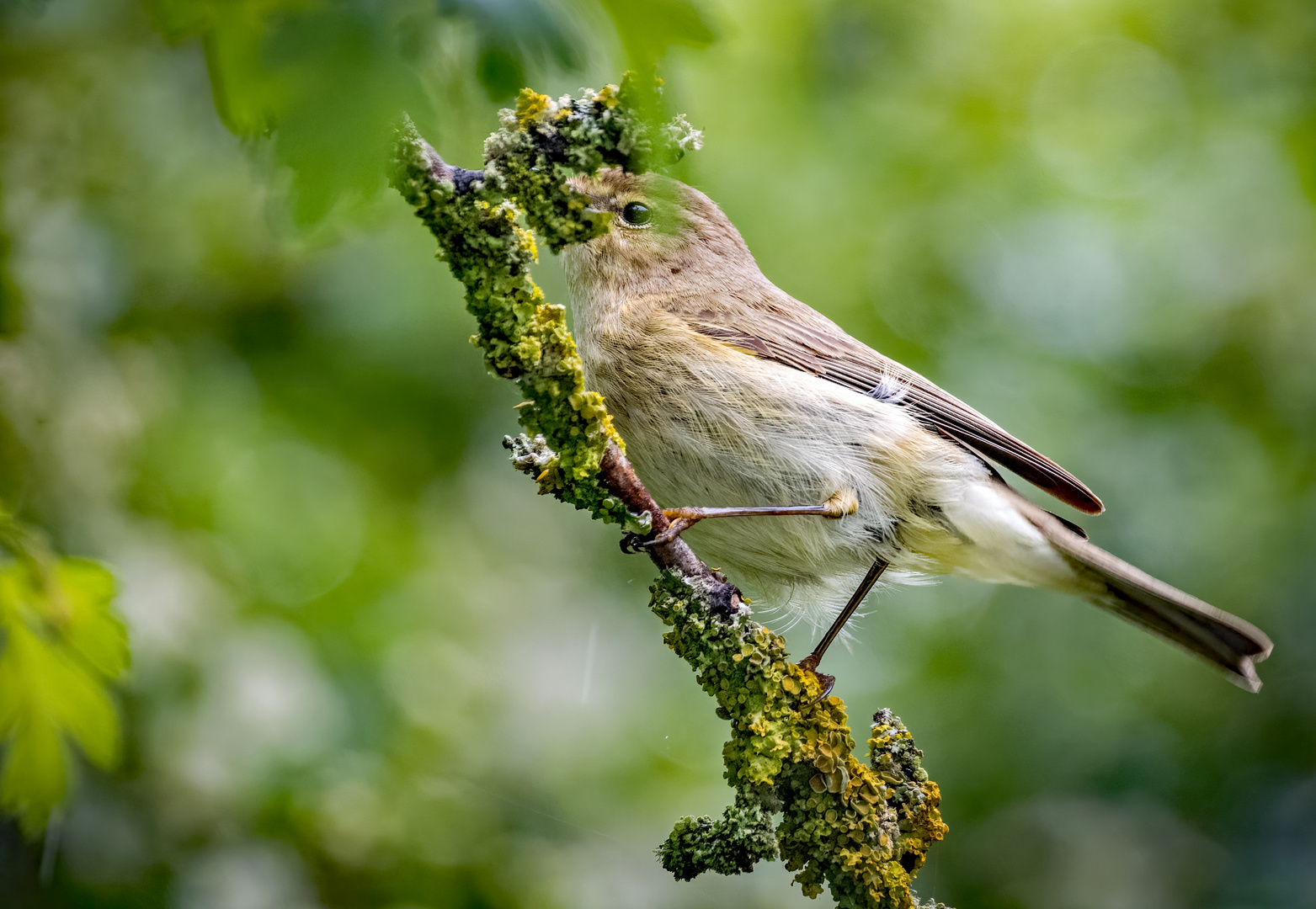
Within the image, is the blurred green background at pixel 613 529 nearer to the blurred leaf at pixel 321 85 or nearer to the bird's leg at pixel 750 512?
the bird's leg at pixel 750 512

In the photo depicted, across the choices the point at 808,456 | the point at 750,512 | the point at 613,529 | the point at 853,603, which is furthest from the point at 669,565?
the point at 613,529

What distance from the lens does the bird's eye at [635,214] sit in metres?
2.92

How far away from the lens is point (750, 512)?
2414 millimetres

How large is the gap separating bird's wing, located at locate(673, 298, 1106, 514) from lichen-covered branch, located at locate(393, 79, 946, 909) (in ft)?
2.93

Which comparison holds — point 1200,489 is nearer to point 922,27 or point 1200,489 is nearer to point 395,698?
point 922,27

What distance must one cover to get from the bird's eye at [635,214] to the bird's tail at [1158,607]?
136 centimetres

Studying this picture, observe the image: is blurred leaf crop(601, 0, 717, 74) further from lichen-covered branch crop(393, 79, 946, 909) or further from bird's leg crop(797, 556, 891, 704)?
bird's leg crop(797, 556, 891, 704)

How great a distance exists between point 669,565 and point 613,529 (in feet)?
8.43

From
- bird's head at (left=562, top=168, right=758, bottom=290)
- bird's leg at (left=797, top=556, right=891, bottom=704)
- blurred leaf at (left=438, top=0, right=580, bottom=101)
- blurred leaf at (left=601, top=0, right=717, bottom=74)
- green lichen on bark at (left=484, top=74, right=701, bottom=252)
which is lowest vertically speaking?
blurred leaf at (left=438, top=0, right=580, bottom=101)

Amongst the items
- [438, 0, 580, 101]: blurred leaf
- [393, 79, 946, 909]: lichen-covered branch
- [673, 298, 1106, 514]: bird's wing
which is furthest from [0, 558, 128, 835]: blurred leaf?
[673, 298, 1106, 514]: bird's wing

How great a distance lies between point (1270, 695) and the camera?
4191 millimetres

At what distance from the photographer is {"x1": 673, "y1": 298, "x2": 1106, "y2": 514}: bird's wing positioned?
2.68 m

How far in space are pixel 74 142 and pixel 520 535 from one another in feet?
8.20

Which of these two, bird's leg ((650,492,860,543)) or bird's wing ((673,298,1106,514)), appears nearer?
bird's leg ((650,492,860,543))
